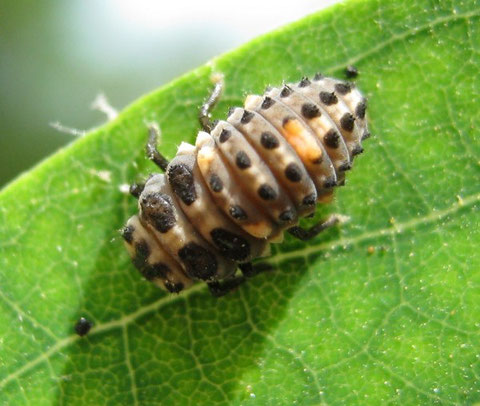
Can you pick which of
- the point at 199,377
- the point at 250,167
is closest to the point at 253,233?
the point at 250,167

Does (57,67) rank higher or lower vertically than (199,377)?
higher

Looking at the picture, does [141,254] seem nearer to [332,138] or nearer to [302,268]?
[302,268]

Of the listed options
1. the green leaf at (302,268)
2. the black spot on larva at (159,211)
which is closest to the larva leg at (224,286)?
the green leaf at (302,268)

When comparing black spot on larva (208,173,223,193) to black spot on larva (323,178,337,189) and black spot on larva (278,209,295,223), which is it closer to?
black spot on larva (278,209,295,223)

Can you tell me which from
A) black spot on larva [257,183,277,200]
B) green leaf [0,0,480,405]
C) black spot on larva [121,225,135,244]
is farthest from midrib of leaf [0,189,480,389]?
black spot on larva [257,183,277,200]

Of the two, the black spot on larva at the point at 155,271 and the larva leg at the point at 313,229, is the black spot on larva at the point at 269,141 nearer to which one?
the larva leg at the point at 313,229

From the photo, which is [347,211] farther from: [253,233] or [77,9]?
[77,9]
